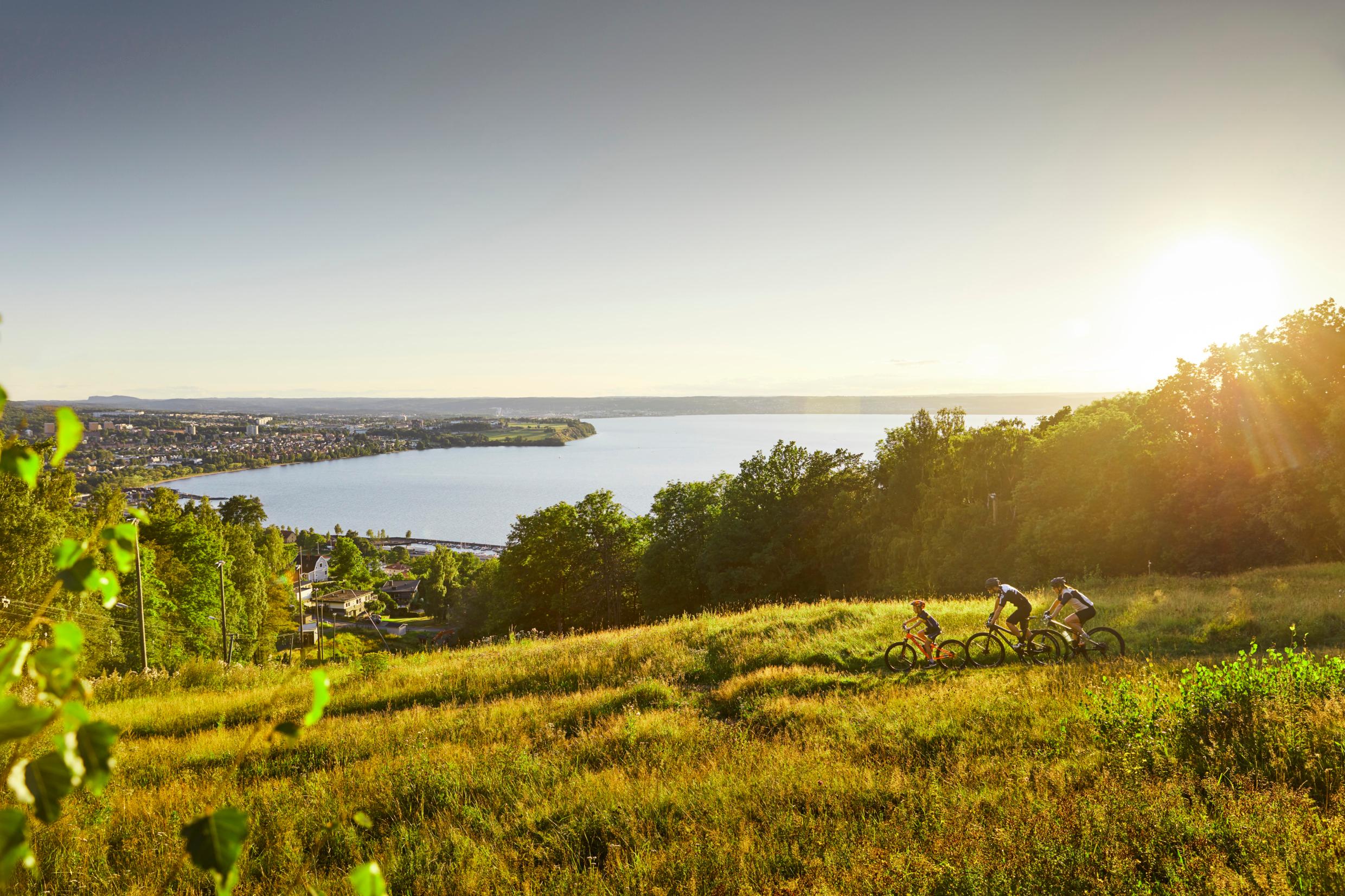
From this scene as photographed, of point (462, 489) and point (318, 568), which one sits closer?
point (318, 568)

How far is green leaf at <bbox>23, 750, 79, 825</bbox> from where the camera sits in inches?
47.7

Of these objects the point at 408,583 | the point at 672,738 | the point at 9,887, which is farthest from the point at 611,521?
the point at 408,583

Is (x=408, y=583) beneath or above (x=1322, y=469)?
beneath

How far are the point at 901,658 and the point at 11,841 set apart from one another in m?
13.0

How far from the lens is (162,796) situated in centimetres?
695

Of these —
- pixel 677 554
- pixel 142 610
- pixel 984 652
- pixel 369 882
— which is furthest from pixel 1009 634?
pixel 677 554

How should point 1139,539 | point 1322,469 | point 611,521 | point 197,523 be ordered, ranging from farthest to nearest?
point 611,521 < point 197,523 < point 1139,539 < point 1322,469

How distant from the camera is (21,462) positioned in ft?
4.59

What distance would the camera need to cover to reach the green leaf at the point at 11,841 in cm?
118

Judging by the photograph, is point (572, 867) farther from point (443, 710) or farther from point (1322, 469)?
point (1322, 469)

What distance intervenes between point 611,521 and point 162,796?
44.1 metres

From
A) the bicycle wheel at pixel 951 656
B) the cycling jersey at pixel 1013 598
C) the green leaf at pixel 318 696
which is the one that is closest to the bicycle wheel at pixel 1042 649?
the cycling jersey at pixel 1013 598

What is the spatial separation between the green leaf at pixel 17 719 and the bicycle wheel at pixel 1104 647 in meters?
13.2

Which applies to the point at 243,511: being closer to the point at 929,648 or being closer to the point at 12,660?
the point at 929,648
